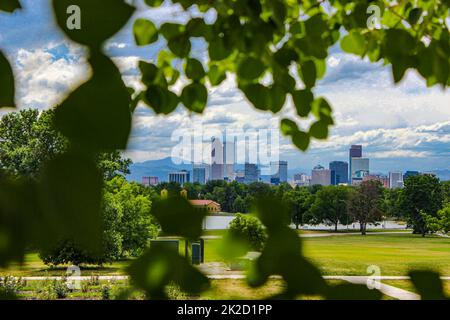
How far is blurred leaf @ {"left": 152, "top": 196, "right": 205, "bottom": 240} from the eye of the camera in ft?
0.72

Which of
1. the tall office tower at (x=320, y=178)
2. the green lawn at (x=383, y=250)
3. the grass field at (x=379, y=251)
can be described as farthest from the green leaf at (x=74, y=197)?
the green lawn at (x=383, y=250)

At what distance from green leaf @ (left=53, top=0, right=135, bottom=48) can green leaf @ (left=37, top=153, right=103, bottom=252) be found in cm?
3

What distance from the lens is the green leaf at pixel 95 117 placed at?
11cm

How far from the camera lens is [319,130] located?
562 millimetres

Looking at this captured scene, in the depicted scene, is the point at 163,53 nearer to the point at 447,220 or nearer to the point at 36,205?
the point at 36,205

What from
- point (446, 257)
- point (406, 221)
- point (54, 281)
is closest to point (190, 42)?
point (54, 281)

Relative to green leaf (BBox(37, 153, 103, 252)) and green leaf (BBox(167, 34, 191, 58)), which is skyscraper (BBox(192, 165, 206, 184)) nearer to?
green leaf (BBox(167, 34, 191, 58))

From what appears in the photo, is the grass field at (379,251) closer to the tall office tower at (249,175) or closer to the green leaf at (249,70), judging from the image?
the tall office tower at (249,175)

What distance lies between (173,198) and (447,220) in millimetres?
13682

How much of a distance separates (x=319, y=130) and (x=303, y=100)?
0.08 meters

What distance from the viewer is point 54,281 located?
22.3ft

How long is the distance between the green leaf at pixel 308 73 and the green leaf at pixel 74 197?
0.42 metres

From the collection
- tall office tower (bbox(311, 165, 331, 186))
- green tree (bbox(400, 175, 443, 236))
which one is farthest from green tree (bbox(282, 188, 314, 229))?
green tree (bbox(400, 175, 443, 236))

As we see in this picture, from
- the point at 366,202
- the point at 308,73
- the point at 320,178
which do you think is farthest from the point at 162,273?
the point at 366,202
